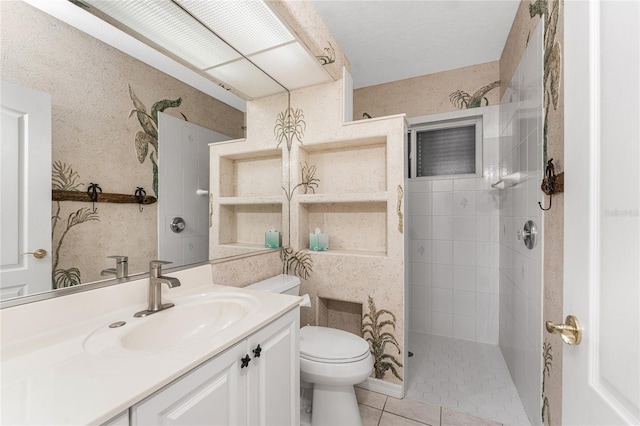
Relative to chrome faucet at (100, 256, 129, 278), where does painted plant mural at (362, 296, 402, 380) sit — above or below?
below

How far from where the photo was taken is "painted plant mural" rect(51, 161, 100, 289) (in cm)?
88

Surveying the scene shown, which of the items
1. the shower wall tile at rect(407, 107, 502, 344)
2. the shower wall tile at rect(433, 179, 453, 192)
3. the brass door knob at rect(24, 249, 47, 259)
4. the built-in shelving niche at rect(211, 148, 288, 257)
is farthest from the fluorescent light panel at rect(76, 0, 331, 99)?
the shower wall tile at rect(407, 107, 502, 344)

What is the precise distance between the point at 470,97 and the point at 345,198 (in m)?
1.59

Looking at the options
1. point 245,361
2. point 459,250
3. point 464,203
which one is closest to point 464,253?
point 459,250

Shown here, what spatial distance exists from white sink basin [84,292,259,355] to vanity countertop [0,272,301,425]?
0.12 feet

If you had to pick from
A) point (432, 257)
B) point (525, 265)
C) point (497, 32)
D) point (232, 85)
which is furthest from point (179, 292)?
point (497, 32)

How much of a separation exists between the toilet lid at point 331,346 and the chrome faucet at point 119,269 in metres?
0.92

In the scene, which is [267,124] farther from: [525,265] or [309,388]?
[525,265]

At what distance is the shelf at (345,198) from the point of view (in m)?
1.82

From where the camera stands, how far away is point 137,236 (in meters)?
1.12

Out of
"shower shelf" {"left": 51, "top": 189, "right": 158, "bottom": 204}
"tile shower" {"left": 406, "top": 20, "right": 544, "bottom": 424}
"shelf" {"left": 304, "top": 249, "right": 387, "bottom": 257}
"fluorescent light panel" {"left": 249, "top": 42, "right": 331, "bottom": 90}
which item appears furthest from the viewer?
"shelf" {"left": 304, "top": 249, "right": 387, "bottom": 257}

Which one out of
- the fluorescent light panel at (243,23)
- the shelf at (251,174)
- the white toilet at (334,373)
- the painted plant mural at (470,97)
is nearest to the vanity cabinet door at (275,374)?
the white toilet at (334,373)

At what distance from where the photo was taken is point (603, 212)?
53 cm

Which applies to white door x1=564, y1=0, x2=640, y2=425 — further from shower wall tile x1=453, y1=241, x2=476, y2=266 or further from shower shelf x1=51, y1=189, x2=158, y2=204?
shower wall tile x1=453, y1=241, x2=476, y2=266
